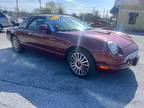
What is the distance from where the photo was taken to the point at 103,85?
11.8 ft

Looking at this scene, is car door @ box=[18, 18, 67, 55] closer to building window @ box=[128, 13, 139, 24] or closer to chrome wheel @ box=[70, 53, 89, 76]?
chrome wheel @ box=[70, 53, 89, 76]

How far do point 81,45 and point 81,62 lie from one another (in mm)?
409

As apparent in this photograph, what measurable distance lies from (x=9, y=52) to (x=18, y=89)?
313 centimetres

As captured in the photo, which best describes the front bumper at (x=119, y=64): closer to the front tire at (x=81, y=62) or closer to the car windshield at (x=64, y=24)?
the front tire at (x=81, y=62)

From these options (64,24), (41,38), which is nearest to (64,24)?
(64,24)

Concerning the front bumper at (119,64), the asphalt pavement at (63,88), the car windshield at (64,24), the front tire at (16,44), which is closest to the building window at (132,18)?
the asphalt pavement at (63,88)

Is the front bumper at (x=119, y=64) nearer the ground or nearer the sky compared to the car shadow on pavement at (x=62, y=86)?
nearer the sky

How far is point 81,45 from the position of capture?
3.71 metres

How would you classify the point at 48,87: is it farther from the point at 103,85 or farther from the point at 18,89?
the point at 103,85

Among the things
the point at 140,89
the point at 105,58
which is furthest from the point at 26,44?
the point at 140,89

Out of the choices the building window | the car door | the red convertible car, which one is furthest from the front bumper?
the building window

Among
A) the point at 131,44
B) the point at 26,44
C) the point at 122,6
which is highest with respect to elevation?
the point at 122,6

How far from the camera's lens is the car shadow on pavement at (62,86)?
2.98m

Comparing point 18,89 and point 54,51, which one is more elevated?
point 54,51
